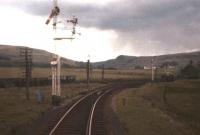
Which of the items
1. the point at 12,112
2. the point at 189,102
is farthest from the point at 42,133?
the point at 189,102

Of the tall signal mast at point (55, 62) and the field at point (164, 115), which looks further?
A: the tall signal mast at point (55, 62)

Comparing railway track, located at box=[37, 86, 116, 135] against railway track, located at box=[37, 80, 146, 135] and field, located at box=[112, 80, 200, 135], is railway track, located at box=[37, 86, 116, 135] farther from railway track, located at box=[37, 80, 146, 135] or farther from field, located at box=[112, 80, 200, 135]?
field, located at box=[112, 80, 200, 135]

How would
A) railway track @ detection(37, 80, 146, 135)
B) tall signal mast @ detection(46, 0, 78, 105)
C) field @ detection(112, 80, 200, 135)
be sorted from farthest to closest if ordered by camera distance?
tall signal mast @ detection(46, 0, 78, 105) < field @ detection(112, 80, 200, 135) < railway track @ detection(37, 80, 146, 135)

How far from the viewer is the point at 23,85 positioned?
106m

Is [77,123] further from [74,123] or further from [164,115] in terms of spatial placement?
[164,115]

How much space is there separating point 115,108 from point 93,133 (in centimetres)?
1980

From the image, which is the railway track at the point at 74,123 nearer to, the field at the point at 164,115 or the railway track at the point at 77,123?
the railway track at the point at 77,123

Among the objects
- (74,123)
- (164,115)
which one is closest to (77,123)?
(74,123)

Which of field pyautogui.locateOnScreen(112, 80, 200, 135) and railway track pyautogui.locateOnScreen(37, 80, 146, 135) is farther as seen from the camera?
field pyautogui.locateOnScreen(112, 80, 200, 135)

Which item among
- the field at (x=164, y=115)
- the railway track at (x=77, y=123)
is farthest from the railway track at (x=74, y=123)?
the field at (x=164, y=115)

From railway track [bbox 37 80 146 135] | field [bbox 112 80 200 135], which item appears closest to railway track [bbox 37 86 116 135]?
railway track [bbox 37 80 146 135]

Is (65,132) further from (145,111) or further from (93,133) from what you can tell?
(145,111)

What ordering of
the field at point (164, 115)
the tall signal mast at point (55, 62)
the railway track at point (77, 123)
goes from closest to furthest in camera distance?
the railway track at point (77, 123)
the field at point (164, 115)
the tall signal mast at point (55, 62)

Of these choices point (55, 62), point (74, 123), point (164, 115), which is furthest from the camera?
point (55, 62)
